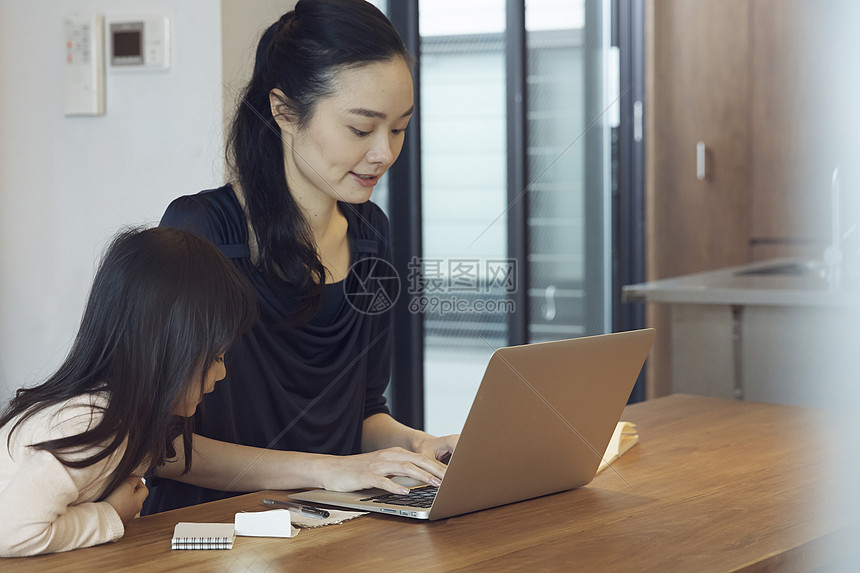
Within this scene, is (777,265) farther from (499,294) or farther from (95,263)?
(95,263)

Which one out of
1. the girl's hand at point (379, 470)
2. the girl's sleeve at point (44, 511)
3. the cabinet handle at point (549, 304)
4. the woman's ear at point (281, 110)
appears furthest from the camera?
the cabinet handle at point (549, 304)

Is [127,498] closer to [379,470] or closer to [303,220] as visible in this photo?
[379,470]

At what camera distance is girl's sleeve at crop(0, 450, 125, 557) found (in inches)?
31.1

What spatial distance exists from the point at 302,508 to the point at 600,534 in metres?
0.31

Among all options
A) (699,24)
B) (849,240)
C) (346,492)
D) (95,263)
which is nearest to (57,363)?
(95,263)

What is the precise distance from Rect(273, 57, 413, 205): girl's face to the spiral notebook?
0.57 m

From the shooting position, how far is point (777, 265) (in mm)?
3416

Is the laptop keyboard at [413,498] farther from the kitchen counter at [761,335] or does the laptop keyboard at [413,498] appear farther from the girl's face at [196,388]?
the kitchen counter at [761,335]

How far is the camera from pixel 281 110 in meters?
1.33

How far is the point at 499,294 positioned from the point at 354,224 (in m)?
1.51

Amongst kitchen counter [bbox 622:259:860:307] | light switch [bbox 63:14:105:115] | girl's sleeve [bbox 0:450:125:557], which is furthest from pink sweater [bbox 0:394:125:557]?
kitchen counter [bbox 622:259:860:307]

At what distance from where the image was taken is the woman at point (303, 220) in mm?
1267

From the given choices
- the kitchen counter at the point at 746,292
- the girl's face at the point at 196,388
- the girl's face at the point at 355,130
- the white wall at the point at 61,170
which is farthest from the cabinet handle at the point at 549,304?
the girl's face at the point at 196,388

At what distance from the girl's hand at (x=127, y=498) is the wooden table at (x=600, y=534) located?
2 centimetres
